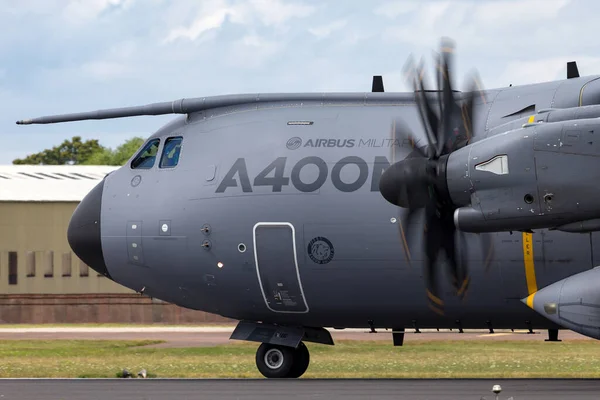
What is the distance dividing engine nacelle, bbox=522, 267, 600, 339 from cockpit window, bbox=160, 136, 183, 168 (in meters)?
8.66

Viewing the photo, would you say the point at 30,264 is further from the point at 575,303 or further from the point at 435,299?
the point at 575,303

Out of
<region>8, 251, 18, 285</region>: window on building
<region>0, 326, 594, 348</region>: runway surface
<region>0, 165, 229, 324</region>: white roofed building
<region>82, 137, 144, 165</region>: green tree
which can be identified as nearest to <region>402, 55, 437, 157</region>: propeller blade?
<region>0, 326, 594, 348</region>: runway surface

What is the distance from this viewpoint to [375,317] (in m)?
25.4

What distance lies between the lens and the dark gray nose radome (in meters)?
26.9

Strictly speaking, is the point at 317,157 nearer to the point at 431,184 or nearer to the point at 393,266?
the point at 393,266

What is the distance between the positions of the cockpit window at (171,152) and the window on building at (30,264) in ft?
145

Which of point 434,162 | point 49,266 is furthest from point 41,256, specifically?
point 434,162

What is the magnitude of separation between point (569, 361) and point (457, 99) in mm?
15706

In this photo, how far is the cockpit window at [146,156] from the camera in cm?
2708

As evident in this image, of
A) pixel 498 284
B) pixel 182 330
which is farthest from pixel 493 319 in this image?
pixel 182 330

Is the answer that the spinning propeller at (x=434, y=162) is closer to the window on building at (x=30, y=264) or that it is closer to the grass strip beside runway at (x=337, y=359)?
the grass strip beside runway at (x=337, y=359)

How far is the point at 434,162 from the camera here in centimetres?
2108

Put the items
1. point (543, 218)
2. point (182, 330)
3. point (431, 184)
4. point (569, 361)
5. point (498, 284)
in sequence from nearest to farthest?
1. point (543, 218)
2. point (431, 184)
3. point (498, 284)
4. point (569, 361)
5. point (182, 330)

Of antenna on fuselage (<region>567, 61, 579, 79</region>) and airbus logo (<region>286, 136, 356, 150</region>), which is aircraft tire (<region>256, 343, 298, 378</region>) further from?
antenna on fuselage (<region>567, 61, 579, 79</region>)
